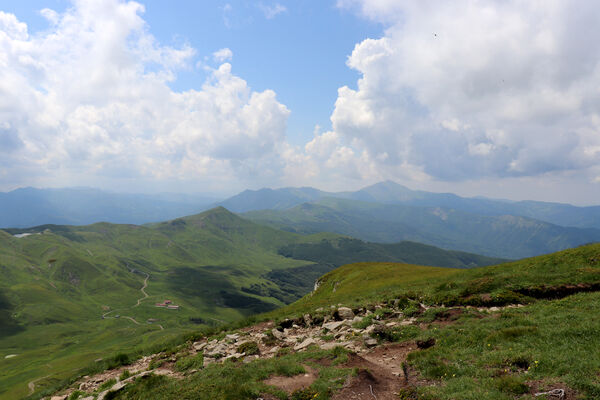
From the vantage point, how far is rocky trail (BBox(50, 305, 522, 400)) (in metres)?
15.4

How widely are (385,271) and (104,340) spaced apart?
208m

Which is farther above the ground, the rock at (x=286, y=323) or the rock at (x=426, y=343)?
the rock at (x=426, y=343)

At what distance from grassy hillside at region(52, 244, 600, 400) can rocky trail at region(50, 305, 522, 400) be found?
0.13 metres

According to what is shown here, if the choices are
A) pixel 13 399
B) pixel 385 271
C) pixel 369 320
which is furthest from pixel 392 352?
pixel 13 399

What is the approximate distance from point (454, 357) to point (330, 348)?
8.75m

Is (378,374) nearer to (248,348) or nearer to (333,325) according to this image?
(333,325)

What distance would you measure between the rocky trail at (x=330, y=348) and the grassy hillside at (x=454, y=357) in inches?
5.0

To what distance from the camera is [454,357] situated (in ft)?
53.7

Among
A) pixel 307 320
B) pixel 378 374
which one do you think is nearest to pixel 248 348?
pixel 307 320

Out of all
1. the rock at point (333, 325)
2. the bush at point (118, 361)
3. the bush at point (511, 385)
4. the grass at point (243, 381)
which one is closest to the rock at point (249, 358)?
the grass at point (243, 381)

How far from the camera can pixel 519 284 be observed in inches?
1142

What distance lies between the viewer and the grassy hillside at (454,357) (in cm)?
1271

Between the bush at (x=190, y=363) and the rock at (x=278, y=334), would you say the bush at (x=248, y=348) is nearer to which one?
the rock at (x=278, y=334)

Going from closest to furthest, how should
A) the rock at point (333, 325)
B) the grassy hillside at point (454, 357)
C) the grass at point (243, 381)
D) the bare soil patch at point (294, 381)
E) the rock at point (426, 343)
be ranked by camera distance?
the grassy hillside at point (454, 357) → the grass at point (243, 381) → the bare soil patch at point (294, 381) → the rock at point (426, 343) → the rock at point (333, 325)
